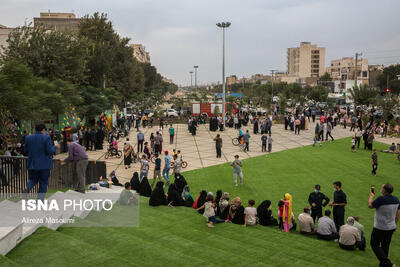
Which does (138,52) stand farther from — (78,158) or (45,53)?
(78,158)

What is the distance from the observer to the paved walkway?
60.8ft

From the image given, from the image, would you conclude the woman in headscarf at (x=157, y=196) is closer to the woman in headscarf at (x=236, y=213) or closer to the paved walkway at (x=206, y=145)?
the woman in headscarf at (x=236, y=213)

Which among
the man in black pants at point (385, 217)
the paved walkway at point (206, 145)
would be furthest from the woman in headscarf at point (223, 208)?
the paved walkway at point (206, 145)

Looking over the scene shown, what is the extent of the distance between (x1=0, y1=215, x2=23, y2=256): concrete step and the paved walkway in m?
9.57

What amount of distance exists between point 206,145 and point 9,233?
2015 centimetres

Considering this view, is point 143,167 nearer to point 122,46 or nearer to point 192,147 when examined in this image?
point 192,147

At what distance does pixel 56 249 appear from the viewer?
5.30 meters

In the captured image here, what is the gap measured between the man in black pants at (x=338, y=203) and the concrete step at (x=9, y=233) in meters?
7.20

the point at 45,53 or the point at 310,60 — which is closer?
the point at 45,53

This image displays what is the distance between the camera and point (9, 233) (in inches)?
201

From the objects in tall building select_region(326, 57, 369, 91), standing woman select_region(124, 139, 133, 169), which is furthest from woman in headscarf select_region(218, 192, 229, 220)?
tall building select_region(326, 57, 369, 91)

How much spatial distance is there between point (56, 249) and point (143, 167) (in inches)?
351

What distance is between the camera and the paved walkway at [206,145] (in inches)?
730

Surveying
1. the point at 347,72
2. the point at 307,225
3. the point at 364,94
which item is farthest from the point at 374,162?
the point at 347,72
